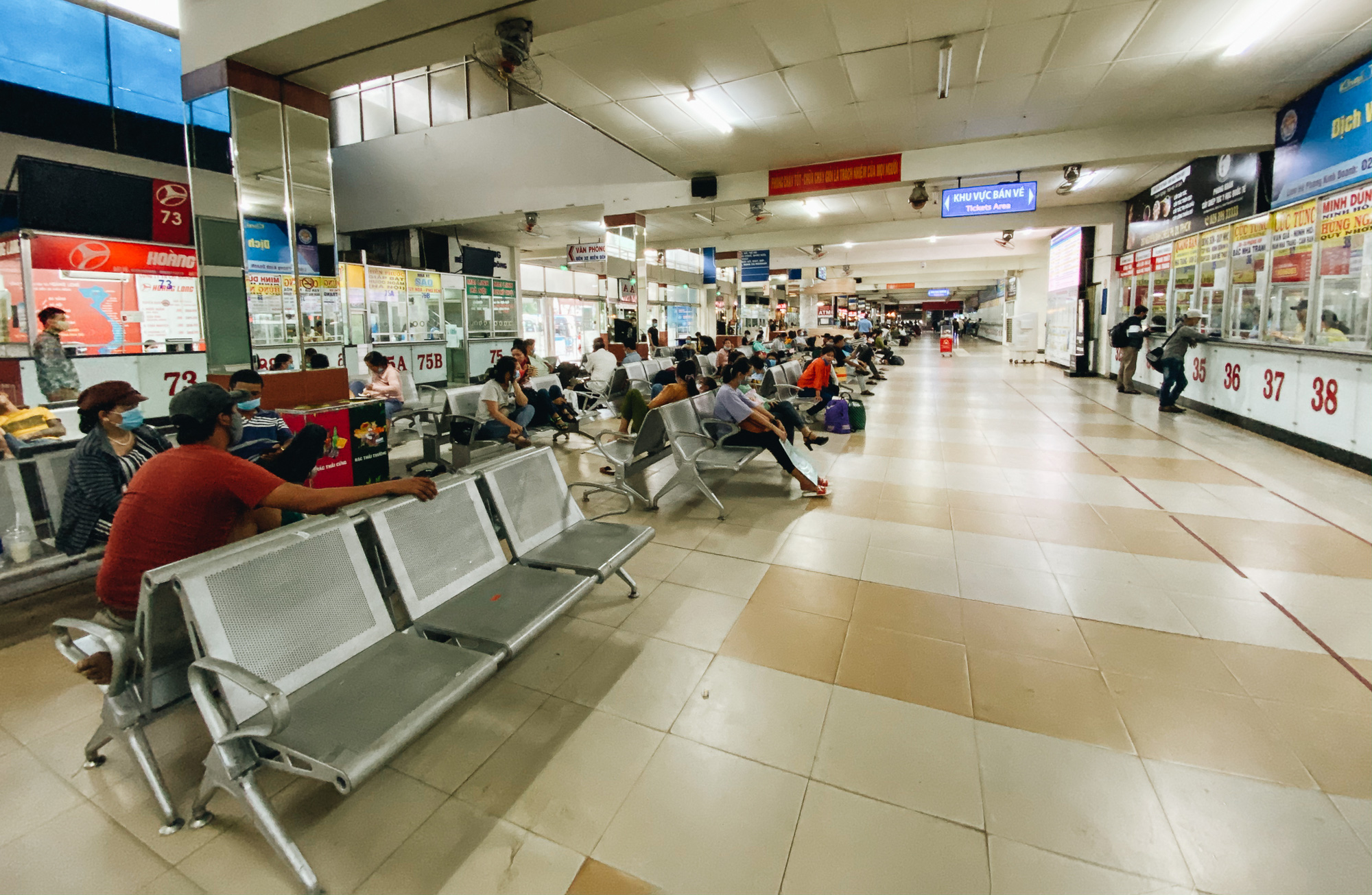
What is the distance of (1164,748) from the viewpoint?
233 cm

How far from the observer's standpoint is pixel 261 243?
6.06 metres

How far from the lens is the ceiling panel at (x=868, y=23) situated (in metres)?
5.47

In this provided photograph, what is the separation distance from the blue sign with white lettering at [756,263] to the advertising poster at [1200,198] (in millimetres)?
9382

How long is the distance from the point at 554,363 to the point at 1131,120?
37.4 feet

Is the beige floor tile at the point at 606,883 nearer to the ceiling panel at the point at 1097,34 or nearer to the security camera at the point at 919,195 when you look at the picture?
the ceiling panel at the point at 1097,34

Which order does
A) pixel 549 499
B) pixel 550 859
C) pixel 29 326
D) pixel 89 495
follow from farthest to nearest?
pixel 29 326 → pixel 549 499 → pixel 89 495 → pixel 550 859

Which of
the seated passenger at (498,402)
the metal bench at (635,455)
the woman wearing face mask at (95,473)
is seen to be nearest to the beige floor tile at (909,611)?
the metal bench at (635,455)

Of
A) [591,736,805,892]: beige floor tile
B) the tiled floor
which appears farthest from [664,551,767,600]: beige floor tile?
[591,736,805,892]: beige floor tile

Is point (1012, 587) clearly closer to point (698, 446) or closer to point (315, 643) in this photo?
point (698, 446)

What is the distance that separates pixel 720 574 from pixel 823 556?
0.78m

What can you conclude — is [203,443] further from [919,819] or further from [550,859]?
[919,819]

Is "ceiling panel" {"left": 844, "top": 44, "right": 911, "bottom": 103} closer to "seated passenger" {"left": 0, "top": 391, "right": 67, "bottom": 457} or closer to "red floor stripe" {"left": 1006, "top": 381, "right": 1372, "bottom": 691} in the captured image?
"red floor stripe" {"left": 1006, "top": 381, "right": 1372, "bottom": 691}

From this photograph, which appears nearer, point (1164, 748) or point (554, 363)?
point (1164, 748)

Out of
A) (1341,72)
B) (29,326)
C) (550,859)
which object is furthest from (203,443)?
(1341,72)
